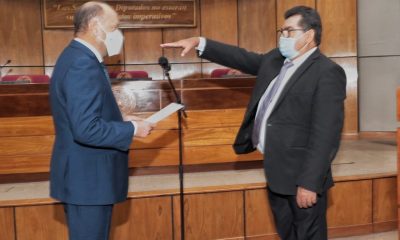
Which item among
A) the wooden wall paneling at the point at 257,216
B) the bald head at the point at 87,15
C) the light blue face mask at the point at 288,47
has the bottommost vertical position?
the wooden wall paneling at the point at 257,216

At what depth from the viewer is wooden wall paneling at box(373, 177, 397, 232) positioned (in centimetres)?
339

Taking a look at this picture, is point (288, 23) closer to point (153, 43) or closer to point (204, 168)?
point (204, 168)

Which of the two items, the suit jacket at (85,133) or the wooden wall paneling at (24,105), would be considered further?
the wooden wall paneling at (24,105)

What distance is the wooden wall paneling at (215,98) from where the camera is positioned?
404 cm

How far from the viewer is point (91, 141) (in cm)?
163

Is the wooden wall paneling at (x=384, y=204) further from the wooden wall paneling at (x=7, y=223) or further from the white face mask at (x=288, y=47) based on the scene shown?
the wooden wall paneling at (x=7, y=223)

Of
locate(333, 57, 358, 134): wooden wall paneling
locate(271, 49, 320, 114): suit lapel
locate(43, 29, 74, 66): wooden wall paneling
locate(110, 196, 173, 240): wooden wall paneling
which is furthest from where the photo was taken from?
locate(333, 57, 358, 134): wooden wall paneling

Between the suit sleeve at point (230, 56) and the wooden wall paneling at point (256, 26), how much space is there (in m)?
4.24

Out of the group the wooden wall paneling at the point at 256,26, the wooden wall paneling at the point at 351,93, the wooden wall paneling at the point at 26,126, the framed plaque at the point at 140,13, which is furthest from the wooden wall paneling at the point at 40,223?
the wooden wall paneling at the point at 351,93

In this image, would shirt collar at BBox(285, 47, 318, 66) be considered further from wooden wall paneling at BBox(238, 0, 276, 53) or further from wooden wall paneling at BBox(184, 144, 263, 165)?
wooden wall paneling at BBox(238, 0, 276, 53)

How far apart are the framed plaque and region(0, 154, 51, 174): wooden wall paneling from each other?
288cm

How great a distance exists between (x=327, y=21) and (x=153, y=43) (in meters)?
2.57

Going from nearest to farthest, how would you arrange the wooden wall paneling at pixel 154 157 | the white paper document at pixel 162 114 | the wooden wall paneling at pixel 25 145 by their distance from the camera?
the white paper document at pixel 162 114
the wooden wall paneling at pixel 25 145
the wooden wall paneling at pixel 154 157

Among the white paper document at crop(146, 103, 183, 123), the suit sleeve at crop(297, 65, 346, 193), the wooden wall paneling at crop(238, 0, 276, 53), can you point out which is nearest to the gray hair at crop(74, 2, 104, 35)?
the white paper document at crop(146, 103, 183, 123)
